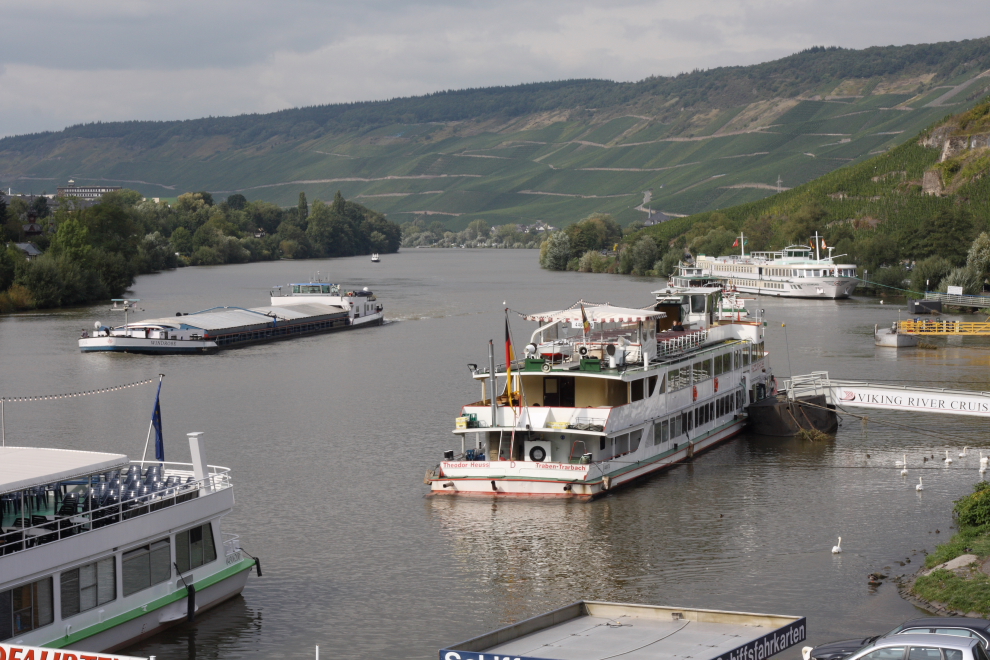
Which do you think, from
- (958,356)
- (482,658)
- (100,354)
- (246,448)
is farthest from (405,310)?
(482,658)

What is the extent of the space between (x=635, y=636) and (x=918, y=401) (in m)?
30.1

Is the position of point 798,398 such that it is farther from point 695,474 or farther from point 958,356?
point 958,356

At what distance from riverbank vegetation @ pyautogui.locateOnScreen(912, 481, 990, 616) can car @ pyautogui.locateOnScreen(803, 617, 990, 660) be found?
533 cm

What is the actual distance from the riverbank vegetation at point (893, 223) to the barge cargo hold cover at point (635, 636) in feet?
338

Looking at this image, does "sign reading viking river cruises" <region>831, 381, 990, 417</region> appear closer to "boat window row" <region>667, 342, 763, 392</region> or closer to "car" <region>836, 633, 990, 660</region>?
"boat window row" <region>667, 342, 763, 392</region>

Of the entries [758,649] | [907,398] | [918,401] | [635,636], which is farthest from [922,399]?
[635,636]

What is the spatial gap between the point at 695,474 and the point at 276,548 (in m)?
15.8

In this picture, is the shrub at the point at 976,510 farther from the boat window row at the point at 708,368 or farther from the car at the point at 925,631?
the boat window row at the point at 708,368

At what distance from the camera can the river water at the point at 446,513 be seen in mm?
26891

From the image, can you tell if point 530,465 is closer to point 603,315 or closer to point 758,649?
point 603,315

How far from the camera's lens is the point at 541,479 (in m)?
36.7

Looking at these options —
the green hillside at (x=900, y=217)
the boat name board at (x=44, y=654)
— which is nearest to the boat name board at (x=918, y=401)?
the boat name board at (x=44, y=654)

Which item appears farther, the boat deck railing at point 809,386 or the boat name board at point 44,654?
the boat deck railing at point 809,386

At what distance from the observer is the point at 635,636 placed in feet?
57.9
